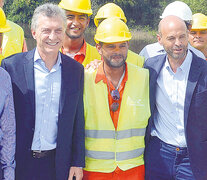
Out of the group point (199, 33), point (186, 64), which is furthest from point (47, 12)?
point (199, 33)

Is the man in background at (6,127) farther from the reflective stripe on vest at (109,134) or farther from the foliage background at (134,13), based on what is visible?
the foliage background at (134,13)

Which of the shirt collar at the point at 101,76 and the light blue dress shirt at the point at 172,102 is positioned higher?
the shirt collar at the point at 101,76

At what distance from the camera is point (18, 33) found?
4082mm

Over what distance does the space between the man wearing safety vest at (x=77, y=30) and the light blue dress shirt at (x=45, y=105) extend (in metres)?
1.17

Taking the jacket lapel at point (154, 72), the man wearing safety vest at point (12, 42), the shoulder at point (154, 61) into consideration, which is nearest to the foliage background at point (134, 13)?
the man wearing safety vest at point (12, 42)

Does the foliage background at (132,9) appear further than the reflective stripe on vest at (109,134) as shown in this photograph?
Yes

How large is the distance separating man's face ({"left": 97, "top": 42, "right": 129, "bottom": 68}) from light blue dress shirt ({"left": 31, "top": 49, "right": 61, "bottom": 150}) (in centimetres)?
57

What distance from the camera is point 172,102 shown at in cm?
313

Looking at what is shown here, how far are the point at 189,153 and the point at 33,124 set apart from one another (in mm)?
1578

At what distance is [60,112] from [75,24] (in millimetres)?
1581

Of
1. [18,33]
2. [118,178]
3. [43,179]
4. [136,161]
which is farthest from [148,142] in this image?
[18,33]

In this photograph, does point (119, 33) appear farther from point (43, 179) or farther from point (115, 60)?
point (43, 179)

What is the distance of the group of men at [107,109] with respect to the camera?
2.78 meters

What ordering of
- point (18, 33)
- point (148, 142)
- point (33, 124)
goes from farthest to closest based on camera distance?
point (18, 33), point (148, 142), point (33, 124)
